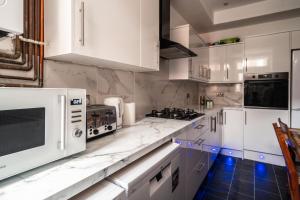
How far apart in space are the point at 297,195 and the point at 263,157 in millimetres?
1898

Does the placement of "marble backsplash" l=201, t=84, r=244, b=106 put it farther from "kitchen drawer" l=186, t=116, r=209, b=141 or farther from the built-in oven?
"kitchen drawer" l=186, t=116, r=209, b=141

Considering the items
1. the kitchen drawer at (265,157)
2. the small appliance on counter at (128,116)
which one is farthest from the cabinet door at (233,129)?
the small appliance on counter at (128,116)

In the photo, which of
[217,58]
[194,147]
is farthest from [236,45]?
[194,147]

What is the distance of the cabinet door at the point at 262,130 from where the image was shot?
2.68 meters

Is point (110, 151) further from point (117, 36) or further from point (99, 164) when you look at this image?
point (117, 36)

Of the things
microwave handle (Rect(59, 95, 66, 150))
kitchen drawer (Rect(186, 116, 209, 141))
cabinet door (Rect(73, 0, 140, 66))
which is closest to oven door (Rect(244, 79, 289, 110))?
kitchen drawer (Rect(186, 116, 209, 141))

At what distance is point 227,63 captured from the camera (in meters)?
3.20

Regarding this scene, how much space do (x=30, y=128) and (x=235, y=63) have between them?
329 centimetres

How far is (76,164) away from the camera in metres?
0.71

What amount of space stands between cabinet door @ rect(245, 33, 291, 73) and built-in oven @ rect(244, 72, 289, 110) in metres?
0.12

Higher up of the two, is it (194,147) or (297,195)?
(194,147)

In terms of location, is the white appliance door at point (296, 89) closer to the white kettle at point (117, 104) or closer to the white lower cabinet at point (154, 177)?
the white lower cabinet at point (154, 177)

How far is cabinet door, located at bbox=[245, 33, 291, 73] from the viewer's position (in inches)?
103

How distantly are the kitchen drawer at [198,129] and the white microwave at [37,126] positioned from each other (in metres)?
1.02
